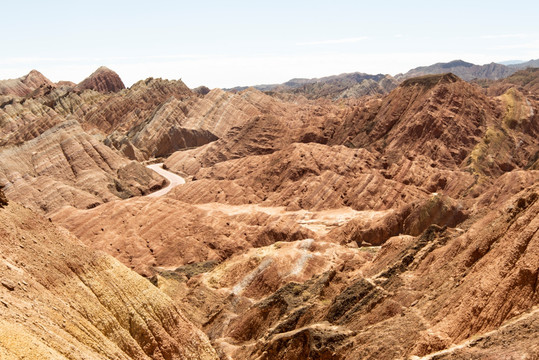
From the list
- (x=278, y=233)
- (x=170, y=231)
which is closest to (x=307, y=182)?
(x=278, y=233)

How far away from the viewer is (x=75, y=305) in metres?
28.7

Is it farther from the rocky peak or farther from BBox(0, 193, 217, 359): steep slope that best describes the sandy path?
BBox(0, 193, 217, 359): steep slope

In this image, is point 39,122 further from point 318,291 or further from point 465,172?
point 318,291

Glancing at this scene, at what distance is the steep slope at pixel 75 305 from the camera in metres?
23.7

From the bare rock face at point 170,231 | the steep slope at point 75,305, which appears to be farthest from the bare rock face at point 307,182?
the steep slope at point 75,305

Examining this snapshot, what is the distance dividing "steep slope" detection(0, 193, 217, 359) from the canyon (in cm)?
11

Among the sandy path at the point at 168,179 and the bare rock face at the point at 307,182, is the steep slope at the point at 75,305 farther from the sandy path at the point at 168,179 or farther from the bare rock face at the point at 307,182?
the sandy path at the point at 168,179

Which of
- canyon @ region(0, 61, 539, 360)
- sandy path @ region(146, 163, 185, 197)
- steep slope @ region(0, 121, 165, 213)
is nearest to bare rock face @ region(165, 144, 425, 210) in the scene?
canyon @ region(0, 61, 539, 360)

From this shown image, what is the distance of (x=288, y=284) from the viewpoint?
42.6m

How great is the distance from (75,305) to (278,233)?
36.9m

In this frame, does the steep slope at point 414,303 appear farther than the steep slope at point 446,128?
No

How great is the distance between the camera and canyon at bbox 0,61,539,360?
2739 cm

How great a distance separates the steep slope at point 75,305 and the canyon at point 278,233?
Result: 0.37 ft

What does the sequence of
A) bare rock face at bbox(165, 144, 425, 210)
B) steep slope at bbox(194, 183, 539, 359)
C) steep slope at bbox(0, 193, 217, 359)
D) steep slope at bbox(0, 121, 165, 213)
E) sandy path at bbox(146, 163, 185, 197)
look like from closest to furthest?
steep slope at bbox(0, 193, 217, 359) → steep slope at bbox(194, 183, 539, 359) → bare rock face at bbox(165, 144, 425, 210) → steep slope at bbox(0, 121, 165, 213) → sandy path at bbox(146, 163, 185, 197)
